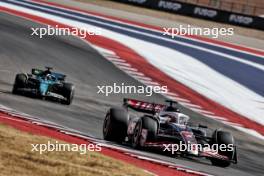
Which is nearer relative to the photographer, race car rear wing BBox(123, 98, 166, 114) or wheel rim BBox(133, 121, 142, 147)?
wheel rim BBox(133, 121, 142, 147)

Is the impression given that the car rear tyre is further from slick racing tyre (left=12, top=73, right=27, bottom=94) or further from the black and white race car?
slick racing tyre (left=12, top=73, right=27, bottom=94)

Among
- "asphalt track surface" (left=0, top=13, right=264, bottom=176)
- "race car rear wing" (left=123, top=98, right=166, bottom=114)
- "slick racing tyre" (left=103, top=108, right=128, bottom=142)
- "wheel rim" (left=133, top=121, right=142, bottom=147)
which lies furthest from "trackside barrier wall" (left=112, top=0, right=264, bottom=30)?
"wheel rim" (left=133, top=121, right=142, bottom=147)

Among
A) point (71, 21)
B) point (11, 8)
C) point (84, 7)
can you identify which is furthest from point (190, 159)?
point (84, 7)

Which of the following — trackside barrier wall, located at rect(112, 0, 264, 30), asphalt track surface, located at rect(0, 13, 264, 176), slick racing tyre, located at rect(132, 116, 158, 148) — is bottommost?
asphalt track surface, located at rect(0, 13, 264, 176)

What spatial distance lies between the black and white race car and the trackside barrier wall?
87.4 feet

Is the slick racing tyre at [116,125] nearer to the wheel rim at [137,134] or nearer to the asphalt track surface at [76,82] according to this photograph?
the wheel rim at [137,134]

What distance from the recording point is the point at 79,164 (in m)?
10.6

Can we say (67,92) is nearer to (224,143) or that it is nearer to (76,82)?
(76,82)

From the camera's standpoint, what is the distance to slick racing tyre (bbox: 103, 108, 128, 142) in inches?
567

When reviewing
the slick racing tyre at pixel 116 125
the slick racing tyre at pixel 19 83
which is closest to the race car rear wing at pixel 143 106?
the slick racing tyre at pixel 116 125

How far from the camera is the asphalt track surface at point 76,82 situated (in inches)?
639

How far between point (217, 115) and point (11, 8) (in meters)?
18.2

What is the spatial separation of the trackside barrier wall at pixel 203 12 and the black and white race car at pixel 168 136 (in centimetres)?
2665

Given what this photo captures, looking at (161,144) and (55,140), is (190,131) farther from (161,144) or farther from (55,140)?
(55,140)
